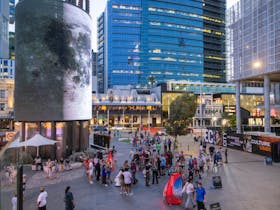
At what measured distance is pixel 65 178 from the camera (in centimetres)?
1862

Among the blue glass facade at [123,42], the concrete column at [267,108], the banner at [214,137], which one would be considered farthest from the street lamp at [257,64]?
the blue glass facade at [123,42]

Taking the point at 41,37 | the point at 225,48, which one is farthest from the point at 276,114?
the point at 225,48

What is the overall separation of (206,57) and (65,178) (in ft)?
434

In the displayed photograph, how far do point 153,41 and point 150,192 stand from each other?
113946 mm

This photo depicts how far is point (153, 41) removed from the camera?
12238 cm

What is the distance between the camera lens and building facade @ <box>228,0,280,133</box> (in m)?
45.2

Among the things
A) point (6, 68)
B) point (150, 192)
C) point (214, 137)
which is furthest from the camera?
point (6, 68)

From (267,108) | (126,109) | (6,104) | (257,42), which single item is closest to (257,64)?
(257,42)

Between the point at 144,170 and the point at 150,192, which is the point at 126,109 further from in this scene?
the point at 150,192

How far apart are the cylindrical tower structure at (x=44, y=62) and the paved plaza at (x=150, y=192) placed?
25.4 ft

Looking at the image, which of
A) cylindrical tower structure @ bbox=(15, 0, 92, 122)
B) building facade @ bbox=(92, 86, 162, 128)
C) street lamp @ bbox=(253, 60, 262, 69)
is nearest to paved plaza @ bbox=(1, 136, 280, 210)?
cylindrical tower structure @ bbox=(15, 0, 92, 122)

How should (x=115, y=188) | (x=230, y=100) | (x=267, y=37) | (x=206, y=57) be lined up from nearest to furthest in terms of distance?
(x=115, y=188) → (x=267, y=37) → (x=230, y=100) → (x=206, y=57)

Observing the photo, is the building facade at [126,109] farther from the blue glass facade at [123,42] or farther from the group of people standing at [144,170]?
the group of people standing at [144,170]

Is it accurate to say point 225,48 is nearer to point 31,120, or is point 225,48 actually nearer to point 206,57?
point 206,57
